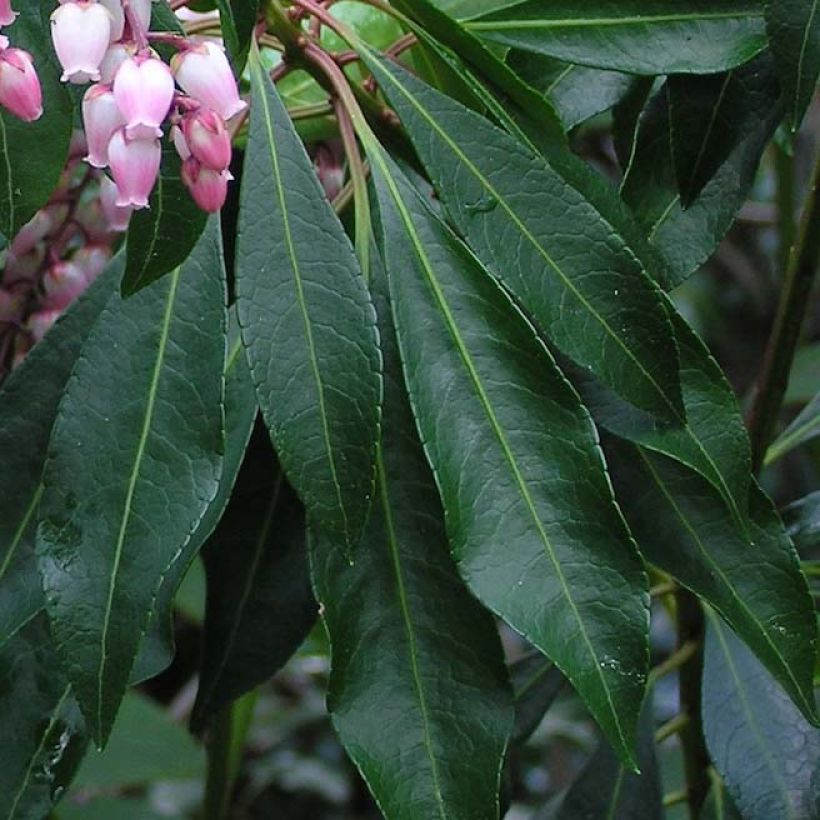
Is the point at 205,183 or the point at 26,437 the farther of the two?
the point at 26,437

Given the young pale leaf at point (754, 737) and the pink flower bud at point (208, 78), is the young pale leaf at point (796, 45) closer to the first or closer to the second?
the pink flower bud at point (208, 78)

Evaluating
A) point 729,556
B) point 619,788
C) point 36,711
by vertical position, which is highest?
point 729,556

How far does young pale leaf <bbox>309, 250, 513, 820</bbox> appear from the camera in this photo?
73cm

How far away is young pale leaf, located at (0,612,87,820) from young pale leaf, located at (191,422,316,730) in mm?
86

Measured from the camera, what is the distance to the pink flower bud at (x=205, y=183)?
63 cm

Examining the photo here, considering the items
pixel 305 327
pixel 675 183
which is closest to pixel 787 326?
pixel 675 183

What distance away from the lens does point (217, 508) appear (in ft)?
2.55

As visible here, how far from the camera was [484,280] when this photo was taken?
0.73 metres

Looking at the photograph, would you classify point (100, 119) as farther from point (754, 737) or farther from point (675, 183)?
point (754, 737)

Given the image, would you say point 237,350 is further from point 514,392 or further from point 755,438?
point 755,438

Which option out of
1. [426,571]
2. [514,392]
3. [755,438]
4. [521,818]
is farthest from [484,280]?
[521,818]

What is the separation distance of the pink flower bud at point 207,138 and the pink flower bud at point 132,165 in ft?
0.06

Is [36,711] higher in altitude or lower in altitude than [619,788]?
higher

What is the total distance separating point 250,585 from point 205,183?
1.11ft
